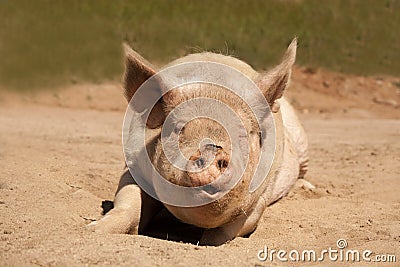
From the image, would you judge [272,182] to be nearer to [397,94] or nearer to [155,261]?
[155,261]

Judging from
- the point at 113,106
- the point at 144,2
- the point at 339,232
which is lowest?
the point at 113,106

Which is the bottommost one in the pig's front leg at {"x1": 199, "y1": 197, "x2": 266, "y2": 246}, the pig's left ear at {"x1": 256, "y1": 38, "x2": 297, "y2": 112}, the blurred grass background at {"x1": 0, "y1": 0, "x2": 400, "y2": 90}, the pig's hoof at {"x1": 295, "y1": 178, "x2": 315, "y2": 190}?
the blurred grass background at {"x1": 0, "y1": 0, "x2": 400, "y2": 90}

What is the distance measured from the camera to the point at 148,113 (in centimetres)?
514

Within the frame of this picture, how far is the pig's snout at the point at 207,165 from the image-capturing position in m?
4.06

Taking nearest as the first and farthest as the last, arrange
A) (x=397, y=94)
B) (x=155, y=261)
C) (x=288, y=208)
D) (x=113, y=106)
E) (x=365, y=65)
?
(x=155, y=261) → (x=288, y=208) → (x=113, y=106) → (x=397, y=94) → (x=365, y=65)

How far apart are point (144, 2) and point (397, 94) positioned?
825 cm

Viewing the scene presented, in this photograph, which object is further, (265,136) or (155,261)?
(265,136)

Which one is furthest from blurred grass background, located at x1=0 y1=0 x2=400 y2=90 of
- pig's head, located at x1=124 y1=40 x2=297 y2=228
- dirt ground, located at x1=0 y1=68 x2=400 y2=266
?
pig's head, located at x1=124 y1=40 x2=297 y2=228

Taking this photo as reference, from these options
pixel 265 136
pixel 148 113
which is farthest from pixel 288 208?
pixel 148 113

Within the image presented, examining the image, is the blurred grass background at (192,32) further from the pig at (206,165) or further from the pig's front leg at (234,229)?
the pig's front leg at (234,229)

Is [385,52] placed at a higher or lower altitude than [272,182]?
lower

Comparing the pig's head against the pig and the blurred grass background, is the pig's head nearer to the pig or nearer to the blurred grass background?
the pig

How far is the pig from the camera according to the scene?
429 cm

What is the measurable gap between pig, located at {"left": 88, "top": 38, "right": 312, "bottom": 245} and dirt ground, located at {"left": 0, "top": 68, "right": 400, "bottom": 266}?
223 mm
